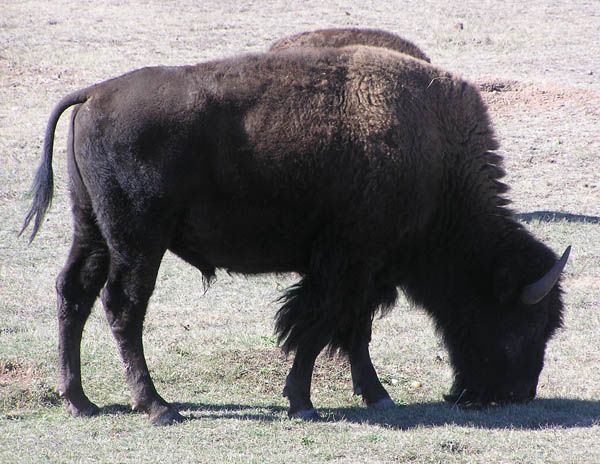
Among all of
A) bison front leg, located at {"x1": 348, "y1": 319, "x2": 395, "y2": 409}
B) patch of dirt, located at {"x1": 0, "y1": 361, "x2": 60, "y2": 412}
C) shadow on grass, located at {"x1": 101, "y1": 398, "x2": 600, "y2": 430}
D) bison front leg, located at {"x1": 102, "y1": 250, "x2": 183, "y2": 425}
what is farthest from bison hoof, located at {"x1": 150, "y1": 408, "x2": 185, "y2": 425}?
bison front leg, located at {"x1": 348, "y1": 319, "x2": 395, "y2": 409}

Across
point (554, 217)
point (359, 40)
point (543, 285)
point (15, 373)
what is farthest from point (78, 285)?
point (554, 217)

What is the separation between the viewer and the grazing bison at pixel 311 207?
6.05m

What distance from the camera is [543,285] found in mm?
6305

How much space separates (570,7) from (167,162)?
65.3 feet

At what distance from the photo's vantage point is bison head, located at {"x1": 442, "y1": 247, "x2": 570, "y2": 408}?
6523 millimetres

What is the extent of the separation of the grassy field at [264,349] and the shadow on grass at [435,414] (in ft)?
0.06

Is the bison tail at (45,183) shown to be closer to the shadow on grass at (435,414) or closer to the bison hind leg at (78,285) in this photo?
the bison hind leg at (78,285)

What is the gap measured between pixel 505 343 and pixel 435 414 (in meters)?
0.67

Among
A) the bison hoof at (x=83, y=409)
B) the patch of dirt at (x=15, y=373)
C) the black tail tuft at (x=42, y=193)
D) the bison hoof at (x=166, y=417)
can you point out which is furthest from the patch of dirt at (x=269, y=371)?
the black tail tuft at (x=42, y=193)

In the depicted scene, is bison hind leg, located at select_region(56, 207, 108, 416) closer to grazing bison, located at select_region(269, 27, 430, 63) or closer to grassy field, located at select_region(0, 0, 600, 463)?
grassy field, located at select_region(0, 0, 600, 463)

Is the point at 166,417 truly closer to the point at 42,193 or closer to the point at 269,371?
the point at 269,371

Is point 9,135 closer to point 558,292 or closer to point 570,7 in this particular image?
point 558,292

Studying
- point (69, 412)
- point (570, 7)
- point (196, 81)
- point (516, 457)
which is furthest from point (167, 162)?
point (570, 7)

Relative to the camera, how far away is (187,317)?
8664 millimetres
